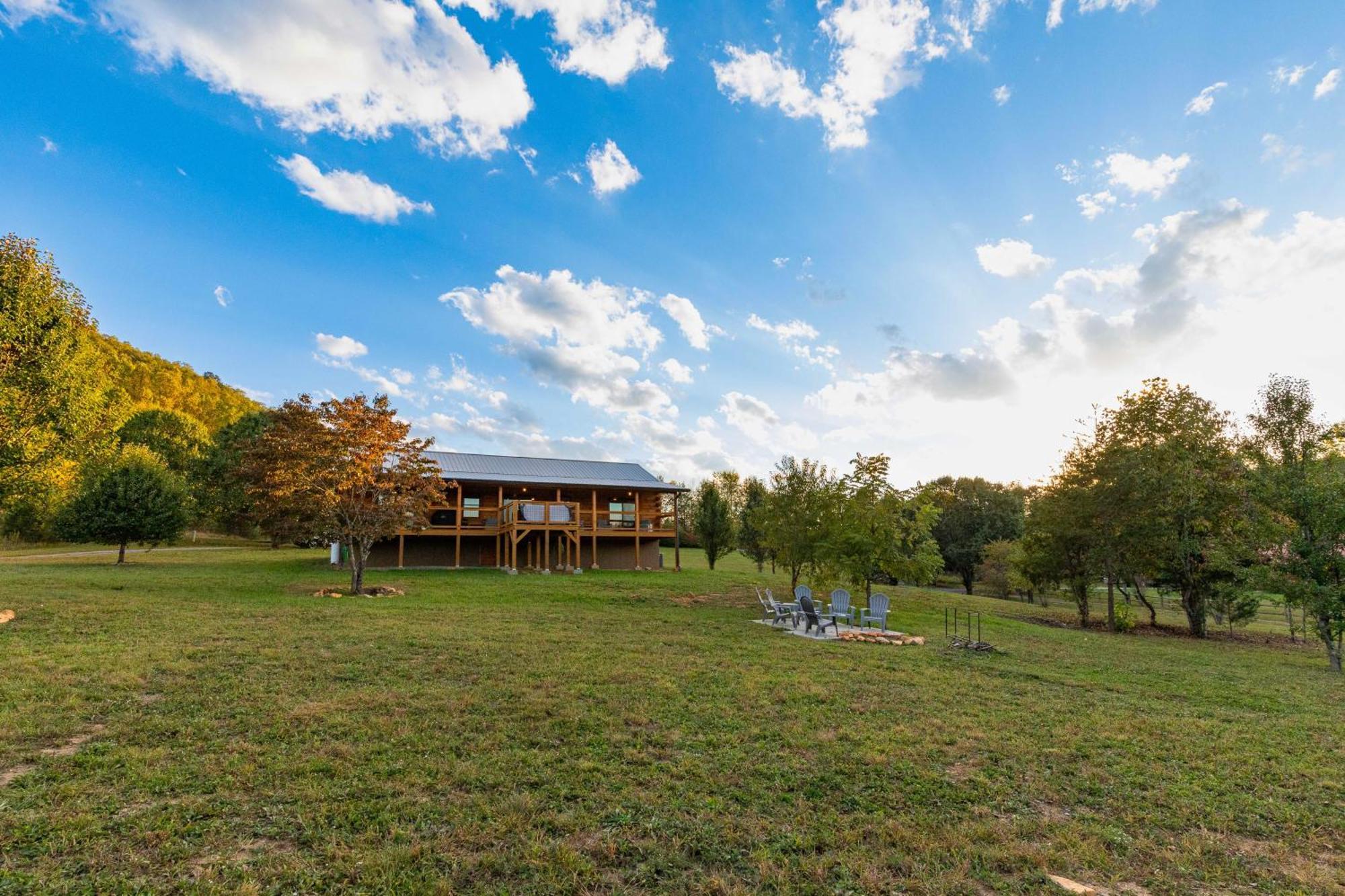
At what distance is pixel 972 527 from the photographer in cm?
3912

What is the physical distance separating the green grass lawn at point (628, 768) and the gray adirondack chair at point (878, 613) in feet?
12.5

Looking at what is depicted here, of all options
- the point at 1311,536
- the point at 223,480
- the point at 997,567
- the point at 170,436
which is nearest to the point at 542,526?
the point at 1311,536

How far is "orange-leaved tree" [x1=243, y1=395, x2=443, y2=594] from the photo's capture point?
15.6 metres

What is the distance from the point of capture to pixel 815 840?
3613mm

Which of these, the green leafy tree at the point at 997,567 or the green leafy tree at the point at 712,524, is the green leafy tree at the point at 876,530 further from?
the green leafy tree at the point at 997,567

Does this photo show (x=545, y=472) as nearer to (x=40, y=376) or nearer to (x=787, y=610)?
(x=787, y=610)

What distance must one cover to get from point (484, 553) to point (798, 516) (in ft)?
52.6

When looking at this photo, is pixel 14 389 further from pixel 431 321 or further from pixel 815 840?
pixel 815 840

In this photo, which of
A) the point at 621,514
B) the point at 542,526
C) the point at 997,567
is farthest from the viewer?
the point at 997,567

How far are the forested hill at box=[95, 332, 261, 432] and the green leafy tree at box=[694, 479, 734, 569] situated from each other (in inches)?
1872

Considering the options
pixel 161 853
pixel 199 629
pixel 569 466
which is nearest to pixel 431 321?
pixel 569 466

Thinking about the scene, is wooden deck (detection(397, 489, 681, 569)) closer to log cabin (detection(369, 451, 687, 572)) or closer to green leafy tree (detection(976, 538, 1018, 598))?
log cabin (detection(369, 451, 687, 572))

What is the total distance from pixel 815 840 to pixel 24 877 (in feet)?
14.4

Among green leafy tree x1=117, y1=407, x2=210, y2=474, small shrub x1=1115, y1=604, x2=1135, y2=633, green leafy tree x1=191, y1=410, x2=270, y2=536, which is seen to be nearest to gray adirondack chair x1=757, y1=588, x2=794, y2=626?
small shrub x1=1115, y1=604, x2=1135, y2=633
